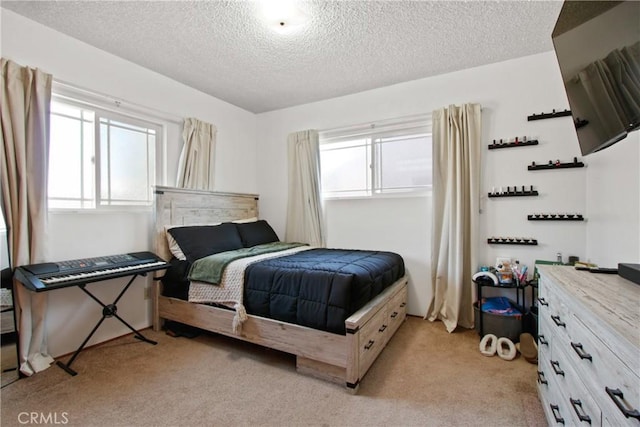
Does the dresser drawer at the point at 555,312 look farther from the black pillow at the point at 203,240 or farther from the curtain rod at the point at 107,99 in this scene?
the curtain rod at the point at 107,99

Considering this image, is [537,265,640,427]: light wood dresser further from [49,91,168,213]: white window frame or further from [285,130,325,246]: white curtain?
[49,91,168,213]: white window frame

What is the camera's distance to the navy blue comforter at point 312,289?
6.10ft

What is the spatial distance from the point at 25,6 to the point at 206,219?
2.07 m

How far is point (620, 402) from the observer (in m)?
0.74

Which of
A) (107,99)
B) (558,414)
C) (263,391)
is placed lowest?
(263,391)

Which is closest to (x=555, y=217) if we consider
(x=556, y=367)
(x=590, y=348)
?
(x=556, y=367)

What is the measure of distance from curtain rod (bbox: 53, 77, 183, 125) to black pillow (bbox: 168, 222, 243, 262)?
46.2 inches

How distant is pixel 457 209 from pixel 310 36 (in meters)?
1.98

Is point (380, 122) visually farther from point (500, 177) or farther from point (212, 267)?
point (212, 267)

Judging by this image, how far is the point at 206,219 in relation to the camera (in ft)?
10.7

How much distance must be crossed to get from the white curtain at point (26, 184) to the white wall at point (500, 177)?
2.59m

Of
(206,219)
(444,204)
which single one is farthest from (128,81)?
(444,204)

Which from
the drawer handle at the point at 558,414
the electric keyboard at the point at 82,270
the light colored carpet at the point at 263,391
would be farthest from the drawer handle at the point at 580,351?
the electric keyboard at the point at 82,270

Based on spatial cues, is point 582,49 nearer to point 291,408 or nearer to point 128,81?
point 291,408
